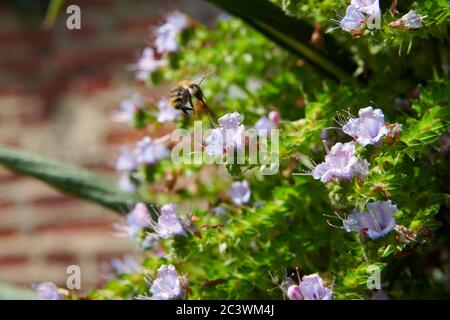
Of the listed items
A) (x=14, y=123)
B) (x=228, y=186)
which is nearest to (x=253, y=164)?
(x=228, y=186)

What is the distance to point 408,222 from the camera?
524mm

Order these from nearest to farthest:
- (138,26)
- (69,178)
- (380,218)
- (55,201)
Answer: (380,218), (69,178), (138,26), (55,201)

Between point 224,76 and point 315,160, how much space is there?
23 cm

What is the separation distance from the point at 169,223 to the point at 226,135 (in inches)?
3.8

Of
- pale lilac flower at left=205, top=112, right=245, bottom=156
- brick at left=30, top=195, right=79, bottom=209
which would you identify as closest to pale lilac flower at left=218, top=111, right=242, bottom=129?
pale lilac flower at left=205, top=112, right=245, bottom=156

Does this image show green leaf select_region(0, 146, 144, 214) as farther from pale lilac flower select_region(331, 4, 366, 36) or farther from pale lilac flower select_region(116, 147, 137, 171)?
pale lilac flower select_region(331, 4, 366, 36)

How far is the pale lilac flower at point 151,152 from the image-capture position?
784mm

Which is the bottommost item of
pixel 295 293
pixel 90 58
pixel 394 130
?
pixel 295 293

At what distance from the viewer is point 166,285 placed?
0.58 meters

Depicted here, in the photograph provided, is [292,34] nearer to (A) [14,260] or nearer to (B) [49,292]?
(B) [49,292]

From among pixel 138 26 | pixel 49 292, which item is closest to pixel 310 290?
pixel 49 292

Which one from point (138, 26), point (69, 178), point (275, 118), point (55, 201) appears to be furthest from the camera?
point (55, 201)

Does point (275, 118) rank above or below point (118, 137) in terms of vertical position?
below

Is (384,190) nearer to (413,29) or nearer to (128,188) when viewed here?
(413,29)
